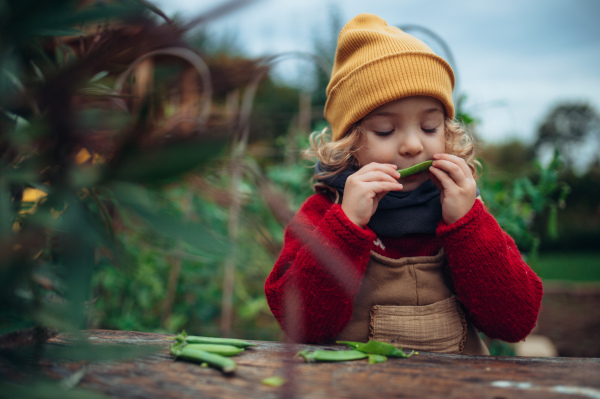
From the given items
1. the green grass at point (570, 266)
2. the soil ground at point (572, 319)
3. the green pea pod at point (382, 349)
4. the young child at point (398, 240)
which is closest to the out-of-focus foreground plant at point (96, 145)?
the green pea pod at point (382, 349)

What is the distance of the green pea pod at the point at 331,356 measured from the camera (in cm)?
86

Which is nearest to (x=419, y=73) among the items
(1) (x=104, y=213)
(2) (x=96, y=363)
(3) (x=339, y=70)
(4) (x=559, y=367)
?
(3) (x=339, y=70)

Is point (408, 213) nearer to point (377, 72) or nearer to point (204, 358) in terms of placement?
point (377, 72)

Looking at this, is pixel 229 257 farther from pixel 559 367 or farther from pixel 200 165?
pixel 559 367

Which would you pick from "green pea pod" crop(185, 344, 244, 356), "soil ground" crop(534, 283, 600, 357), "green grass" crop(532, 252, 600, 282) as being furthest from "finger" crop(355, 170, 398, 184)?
"green grass" crop(532, 252, 600, 282)

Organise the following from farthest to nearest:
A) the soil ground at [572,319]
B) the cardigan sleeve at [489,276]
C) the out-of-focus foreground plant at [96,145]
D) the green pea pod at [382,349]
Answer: the soil ground at [572,319] → the cardigan sleeve at [489,276] → the green pea pod at [382,349] → the out-of-focus foreground plant at [96,145]

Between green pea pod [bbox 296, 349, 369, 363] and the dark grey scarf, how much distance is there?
50 cm

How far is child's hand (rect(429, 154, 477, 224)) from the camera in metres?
1.22

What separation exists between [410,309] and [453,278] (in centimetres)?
16

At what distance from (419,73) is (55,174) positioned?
107 cm

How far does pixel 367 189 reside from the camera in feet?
3.92

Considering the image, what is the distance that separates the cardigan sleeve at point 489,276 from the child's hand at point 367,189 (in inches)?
8.1

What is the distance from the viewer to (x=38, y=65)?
0.78 meters

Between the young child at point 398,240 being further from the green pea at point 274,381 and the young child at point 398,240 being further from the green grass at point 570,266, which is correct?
the green grass at point 570,266
